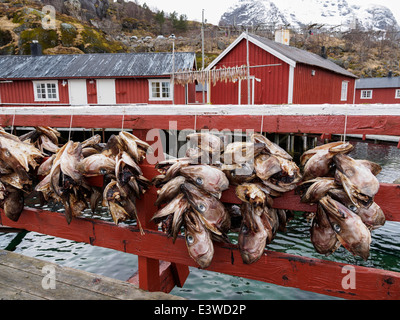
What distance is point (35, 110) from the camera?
2.97 metres

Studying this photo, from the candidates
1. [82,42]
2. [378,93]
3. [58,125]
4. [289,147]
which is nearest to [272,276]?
[58,125]

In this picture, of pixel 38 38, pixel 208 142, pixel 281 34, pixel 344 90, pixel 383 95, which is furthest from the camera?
pixel 383 95

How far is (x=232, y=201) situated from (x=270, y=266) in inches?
23.6

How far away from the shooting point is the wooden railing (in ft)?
6.58

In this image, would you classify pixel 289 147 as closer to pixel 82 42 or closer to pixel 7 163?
pixel 7 163

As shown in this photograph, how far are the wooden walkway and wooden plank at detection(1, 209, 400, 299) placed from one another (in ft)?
1.02

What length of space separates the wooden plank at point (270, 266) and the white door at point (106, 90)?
2108 centimetres

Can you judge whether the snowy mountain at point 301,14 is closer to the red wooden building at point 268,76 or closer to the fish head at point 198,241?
the red wooden building at point 268,76

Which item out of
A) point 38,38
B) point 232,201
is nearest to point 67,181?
point 232,201

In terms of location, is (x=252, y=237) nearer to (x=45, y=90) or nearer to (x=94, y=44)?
(x=45, y=90)

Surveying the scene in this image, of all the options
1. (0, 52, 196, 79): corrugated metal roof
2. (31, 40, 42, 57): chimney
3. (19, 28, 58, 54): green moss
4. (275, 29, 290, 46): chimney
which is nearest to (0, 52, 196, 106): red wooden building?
(0, 52, 196, 79): corrugated metal roof

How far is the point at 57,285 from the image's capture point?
2.67 m

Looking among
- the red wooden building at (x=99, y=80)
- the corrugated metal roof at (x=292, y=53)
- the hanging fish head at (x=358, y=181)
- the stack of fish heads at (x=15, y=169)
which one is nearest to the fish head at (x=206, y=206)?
the hanging fish head at (x=358, y=181)

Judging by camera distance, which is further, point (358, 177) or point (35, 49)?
point (35, 49)
